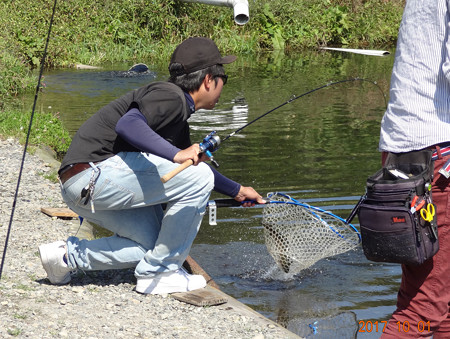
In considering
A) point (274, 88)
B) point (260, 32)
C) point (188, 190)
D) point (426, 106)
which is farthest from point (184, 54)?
point (260, 32)

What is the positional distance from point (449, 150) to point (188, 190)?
157 cm

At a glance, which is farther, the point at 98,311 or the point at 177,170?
the point at 98,311

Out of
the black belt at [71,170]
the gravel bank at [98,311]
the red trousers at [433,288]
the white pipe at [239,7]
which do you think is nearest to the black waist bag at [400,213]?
the red trousers at [433,288]

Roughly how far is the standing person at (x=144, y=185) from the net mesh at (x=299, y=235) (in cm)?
85

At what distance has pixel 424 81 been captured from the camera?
3.32 metres

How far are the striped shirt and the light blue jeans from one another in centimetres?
139

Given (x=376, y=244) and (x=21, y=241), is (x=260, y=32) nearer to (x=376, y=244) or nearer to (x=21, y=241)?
(x=21, y=241)

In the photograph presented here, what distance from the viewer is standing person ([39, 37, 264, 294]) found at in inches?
169

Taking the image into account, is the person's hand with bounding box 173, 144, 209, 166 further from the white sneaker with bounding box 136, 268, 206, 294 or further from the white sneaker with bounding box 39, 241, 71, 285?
the white sneaker with bounding box 39, 241, 71, 285

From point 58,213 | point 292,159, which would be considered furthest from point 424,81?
point 292,159

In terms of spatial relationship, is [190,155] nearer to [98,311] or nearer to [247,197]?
[247,197]

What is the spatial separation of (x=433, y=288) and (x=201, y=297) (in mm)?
1504

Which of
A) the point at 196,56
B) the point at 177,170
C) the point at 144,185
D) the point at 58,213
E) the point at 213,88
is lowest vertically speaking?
the point at 58,213

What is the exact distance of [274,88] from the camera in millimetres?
14227
